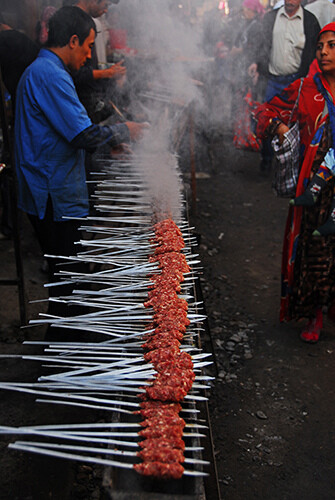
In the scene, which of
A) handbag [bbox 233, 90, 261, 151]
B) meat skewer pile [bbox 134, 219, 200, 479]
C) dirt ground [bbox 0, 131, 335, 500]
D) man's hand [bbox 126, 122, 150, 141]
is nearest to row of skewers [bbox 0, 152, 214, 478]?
meat skewer pile [bbox 134, 219, 200, 479]

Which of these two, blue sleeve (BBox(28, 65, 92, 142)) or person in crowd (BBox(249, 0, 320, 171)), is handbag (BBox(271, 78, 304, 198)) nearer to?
blue sleeve (BBox(28, 65, 92, 142))

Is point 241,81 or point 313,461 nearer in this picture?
point 313,461

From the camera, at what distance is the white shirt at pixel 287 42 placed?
7.34 m

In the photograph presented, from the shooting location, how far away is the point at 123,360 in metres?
2.08

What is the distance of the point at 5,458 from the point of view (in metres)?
3.13

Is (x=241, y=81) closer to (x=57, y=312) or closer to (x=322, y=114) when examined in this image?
(x=322, y=114)

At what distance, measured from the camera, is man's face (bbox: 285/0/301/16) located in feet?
23.6

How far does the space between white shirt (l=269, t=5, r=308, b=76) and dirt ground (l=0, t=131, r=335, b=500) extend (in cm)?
305

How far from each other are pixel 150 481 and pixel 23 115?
281 cm

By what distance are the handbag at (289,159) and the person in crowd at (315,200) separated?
55 millimetres

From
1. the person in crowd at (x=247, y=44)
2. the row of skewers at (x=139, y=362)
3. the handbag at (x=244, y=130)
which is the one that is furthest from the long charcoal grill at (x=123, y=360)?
the person in crowd at (x=247, y=44)

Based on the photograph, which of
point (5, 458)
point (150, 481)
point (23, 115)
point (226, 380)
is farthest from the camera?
point (226, 380)

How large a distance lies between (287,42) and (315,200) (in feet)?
15.5

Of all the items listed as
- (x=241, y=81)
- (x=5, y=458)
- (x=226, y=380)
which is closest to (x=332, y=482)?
(x=226, y=380)
